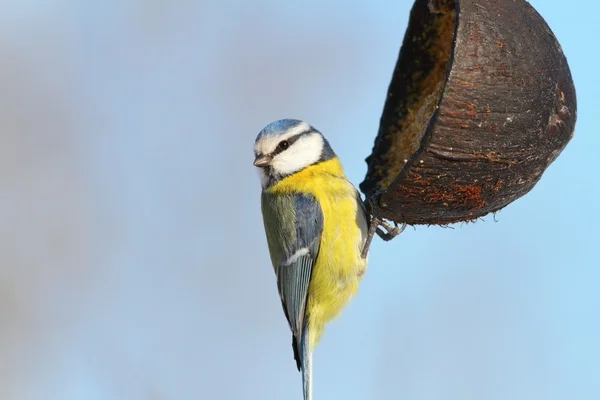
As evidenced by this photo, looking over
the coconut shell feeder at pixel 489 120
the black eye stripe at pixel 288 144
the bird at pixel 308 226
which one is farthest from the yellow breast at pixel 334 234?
the coconut shell feeder at pixel 489 120

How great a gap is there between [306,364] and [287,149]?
0.80 metres

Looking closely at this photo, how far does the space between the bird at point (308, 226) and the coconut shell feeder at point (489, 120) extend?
1.66ft

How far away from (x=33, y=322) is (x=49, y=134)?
2.44 ft

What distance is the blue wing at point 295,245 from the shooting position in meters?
3.08

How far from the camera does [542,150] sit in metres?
2.36

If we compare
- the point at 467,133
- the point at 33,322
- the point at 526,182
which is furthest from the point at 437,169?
the point at 33,322

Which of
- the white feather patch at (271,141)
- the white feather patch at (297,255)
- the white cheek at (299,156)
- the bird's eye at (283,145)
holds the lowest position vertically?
the white feather patch at (297,255)

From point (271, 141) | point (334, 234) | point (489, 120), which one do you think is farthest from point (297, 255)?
point (489, 120)

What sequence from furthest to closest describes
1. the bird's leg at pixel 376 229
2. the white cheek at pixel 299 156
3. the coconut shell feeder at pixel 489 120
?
the white cheek at pixel 299 156 < the bird's leg at pixel 376 229 < the coconut shell feeder at pixel 489 120

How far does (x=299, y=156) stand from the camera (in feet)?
10.1

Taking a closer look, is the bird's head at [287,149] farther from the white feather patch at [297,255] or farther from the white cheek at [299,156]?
the white feather patch at [297,255]

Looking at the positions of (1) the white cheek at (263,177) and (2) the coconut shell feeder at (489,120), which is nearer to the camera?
(2) the coconut shell feeder at (489,120)

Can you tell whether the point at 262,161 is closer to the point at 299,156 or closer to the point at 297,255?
the point at 299,156

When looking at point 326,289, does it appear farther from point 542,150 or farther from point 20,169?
point 20,169
